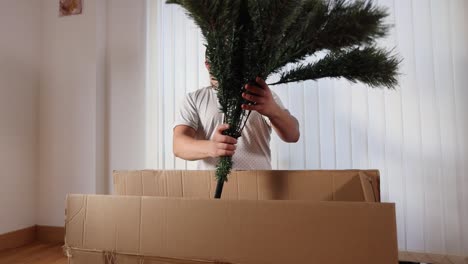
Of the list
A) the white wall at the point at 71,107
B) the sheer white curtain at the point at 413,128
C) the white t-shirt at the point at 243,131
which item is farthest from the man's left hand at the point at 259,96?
the white wall at the point at 71,107

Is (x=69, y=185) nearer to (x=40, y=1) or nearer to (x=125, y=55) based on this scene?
(x=125, y=55)

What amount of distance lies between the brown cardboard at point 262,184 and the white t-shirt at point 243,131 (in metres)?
0.25

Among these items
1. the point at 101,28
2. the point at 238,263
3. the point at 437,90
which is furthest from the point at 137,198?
the point at 101,28

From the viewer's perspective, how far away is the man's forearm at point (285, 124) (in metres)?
0.73

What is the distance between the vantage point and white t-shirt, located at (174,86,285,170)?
0.93 meters

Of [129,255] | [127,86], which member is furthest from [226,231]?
[127,86]

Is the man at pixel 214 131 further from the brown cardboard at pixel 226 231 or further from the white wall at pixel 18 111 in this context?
the white wall at pixel 18 111

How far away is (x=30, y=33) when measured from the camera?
6.20 feet

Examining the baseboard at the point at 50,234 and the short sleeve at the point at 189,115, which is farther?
the baseboard at the point at 50,234

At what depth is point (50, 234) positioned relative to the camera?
72.7 inches

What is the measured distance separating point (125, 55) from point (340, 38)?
168 centimetres

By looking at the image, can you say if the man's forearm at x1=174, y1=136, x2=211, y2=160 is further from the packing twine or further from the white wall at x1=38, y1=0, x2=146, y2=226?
the white wall at x1=38, y1=0, x2=146, y2=226

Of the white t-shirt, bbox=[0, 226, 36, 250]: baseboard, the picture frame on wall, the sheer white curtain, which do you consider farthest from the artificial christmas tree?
bbox=[0, 226, 36, 250]: baseboard

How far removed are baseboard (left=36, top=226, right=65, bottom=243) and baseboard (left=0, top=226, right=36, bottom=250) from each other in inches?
1.4
